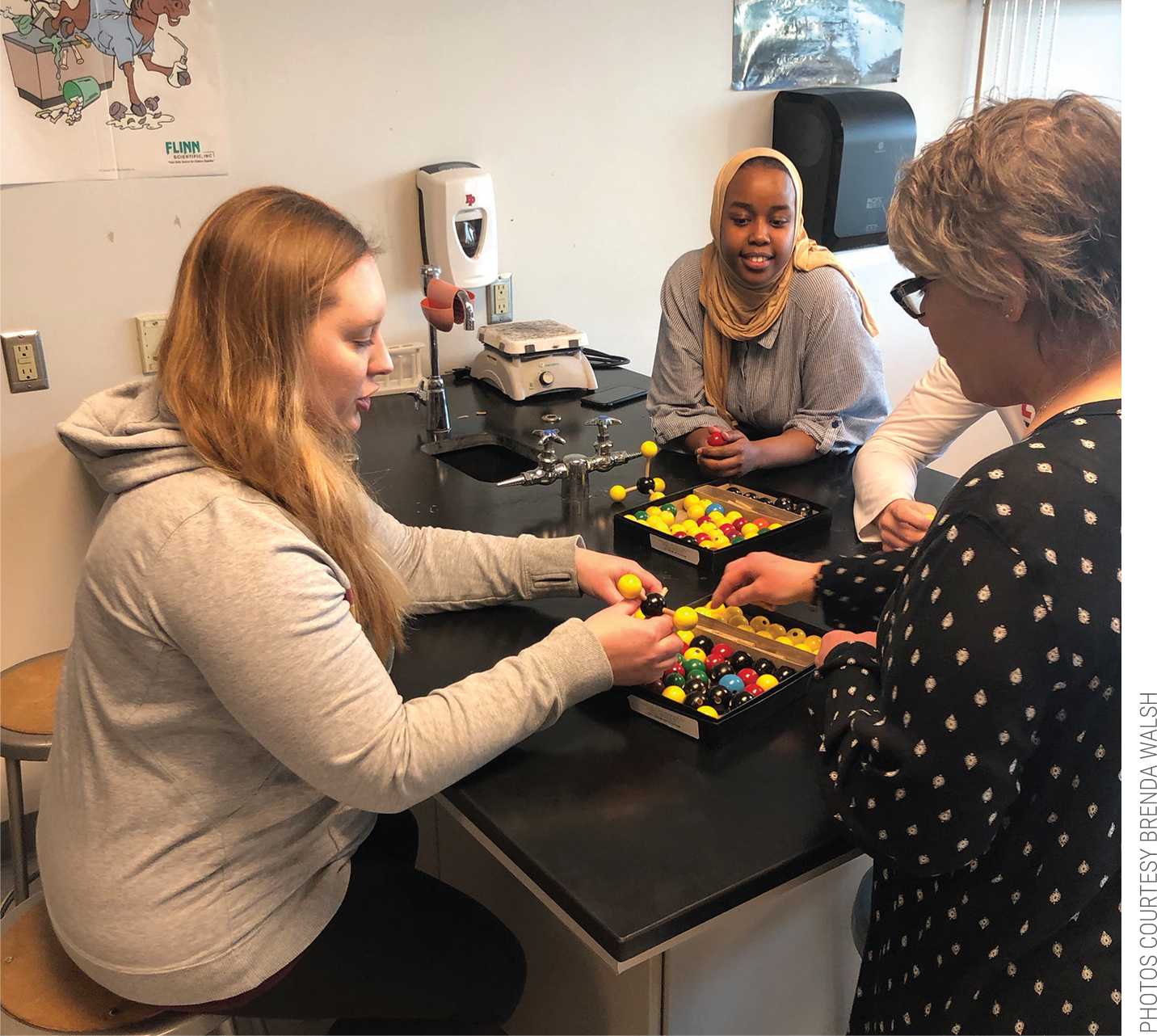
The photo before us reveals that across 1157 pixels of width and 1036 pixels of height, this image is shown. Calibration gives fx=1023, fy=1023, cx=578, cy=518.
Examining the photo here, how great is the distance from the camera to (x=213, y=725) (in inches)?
42.3

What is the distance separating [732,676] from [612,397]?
4.38 ft

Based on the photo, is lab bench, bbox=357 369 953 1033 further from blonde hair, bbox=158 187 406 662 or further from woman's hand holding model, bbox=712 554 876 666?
blonde hair, bbox=158 187 406 662

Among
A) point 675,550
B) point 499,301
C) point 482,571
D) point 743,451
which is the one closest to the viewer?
point 482,571

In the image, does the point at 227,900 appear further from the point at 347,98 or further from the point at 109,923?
the point at 347,98

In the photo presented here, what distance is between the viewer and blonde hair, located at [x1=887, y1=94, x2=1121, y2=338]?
0.86 meters

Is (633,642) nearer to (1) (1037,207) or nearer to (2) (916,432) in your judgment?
(1) (1037,207)

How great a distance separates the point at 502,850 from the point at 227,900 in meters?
0.31

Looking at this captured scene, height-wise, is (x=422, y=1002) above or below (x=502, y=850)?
below

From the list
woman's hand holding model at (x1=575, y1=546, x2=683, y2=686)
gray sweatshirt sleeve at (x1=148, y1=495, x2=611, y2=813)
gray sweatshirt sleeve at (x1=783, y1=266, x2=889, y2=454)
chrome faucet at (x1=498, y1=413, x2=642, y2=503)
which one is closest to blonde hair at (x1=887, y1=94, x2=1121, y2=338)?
woman's hand holding model at (x1=575, y1=546, x2=683, y2=686)

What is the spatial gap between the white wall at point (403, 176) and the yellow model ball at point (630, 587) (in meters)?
1.09

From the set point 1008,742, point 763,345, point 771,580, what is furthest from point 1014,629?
point 763,345

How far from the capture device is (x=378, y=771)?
1027mm

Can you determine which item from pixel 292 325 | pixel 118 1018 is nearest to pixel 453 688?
pixel 292 325

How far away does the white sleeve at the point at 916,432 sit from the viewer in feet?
5.85
